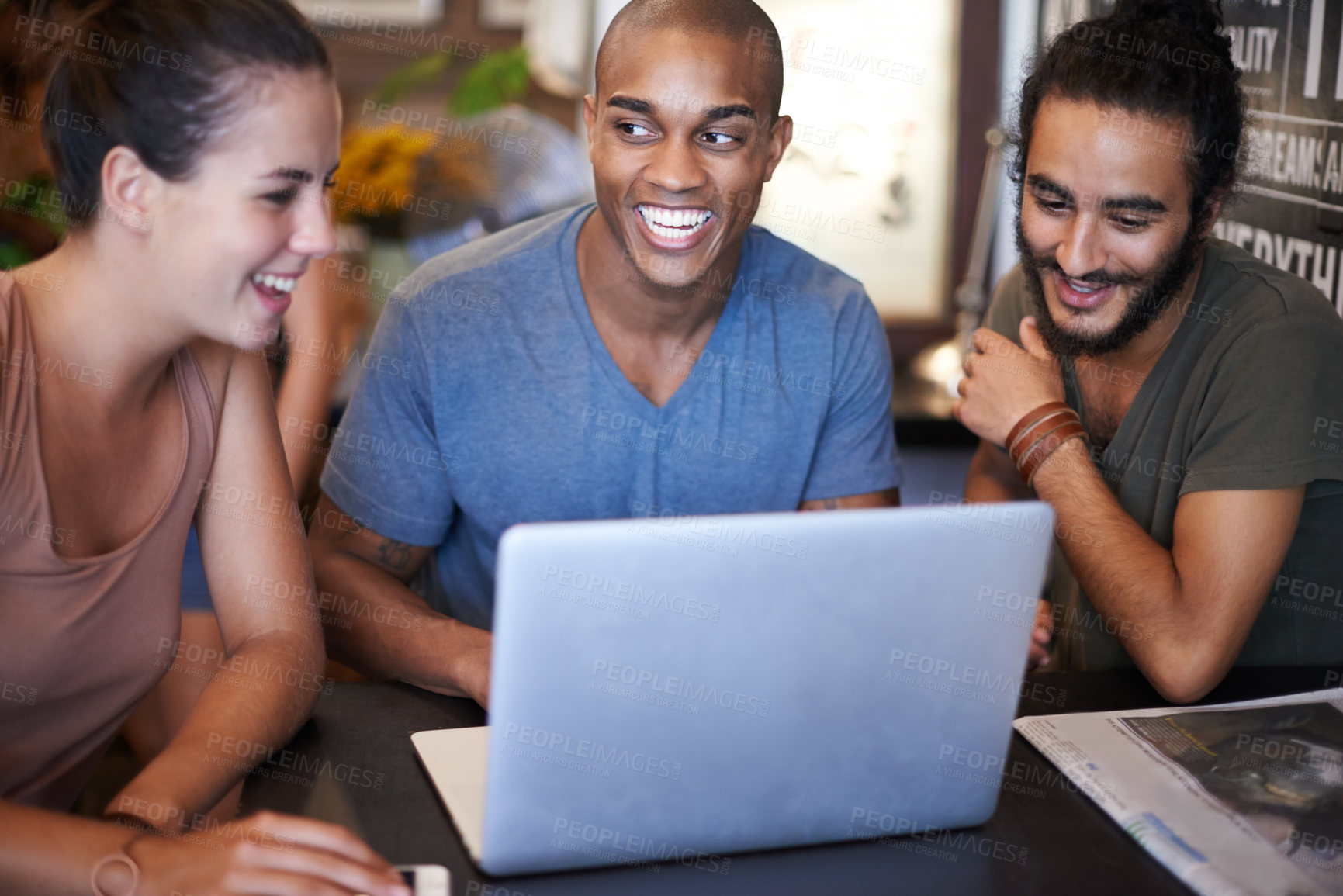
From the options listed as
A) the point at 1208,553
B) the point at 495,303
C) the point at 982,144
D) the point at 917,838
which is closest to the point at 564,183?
the point at 495,303

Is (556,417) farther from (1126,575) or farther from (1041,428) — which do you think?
(1126,575)

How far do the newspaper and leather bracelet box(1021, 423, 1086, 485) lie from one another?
1.38 feet

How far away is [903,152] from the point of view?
3.87m

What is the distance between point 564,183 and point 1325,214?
165 cm

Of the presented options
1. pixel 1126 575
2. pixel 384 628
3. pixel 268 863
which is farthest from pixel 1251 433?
pixel 268 863

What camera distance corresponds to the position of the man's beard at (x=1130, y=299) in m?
1.59

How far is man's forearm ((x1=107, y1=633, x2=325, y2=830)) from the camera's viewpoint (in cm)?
103

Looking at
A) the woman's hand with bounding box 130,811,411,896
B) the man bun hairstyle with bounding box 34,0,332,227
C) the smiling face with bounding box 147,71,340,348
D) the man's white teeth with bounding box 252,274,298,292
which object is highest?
the man bun hairstyle with bounding box 34,0,332,227

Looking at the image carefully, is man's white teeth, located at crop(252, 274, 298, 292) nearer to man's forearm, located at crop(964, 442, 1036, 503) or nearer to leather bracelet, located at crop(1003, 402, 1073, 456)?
leather bracelet, located at crop(1003, 402, 1073, 456)

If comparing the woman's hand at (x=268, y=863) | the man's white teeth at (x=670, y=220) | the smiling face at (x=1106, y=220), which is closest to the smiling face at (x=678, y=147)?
the man's white teeth at (x=670, y=220)

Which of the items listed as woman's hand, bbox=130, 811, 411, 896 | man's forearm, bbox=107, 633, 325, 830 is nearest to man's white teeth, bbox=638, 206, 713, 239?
man's forearm, bbox=107, 633, 325, 830

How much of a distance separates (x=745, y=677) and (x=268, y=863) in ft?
1.26

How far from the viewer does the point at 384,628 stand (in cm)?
145

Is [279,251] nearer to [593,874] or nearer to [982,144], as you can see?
[593,874]
